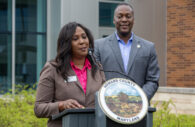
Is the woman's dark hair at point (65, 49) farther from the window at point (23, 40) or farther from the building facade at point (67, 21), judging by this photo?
the window at point (23, 40)

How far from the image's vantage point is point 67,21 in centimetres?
1310

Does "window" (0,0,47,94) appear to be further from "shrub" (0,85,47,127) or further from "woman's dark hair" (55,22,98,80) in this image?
"woman's dark hair" (55,22,98,80)

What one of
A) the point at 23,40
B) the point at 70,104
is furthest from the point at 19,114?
the point at 23,40

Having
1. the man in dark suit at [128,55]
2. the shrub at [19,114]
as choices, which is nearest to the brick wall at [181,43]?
the shrub at [19,114]

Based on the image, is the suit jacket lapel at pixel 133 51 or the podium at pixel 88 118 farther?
the suit jacket lapel at pixel 133 51

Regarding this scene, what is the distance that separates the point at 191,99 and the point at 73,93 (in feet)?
26.6

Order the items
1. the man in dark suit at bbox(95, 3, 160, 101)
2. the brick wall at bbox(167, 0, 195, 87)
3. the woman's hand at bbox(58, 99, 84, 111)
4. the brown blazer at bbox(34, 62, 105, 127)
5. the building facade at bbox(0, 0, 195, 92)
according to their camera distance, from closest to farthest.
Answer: the woman's hand at bbox(58, 99, 84, 111), the brown blazer at bbox(34, 62, 105, 127), the man in dark suit at bbox(95, 3, 160, 101), the brick wall at bbox(167, 0, 195, 87), the building facade at bbox(0, 0, 195, 92)

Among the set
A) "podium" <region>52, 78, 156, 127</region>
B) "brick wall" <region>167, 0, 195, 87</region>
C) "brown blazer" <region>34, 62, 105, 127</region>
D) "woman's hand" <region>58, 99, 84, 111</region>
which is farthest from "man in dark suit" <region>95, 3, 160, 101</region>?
"brick wall" <region>167, 0, 195, 87</region>

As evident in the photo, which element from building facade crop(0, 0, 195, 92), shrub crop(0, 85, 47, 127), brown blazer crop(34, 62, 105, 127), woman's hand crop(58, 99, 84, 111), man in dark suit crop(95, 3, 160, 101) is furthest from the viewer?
building facade crop(0, 0, 195, 92)

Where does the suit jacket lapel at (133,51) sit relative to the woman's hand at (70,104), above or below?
above

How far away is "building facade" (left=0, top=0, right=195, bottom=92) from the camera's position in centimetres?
1291

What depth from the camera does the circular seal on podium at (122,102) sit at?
2414 millimetres

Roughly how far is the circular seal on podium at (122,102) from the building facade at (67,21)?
1040 cm

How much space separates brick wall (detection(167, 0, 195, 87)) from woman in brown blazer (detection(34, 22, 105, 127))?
9935 mm
